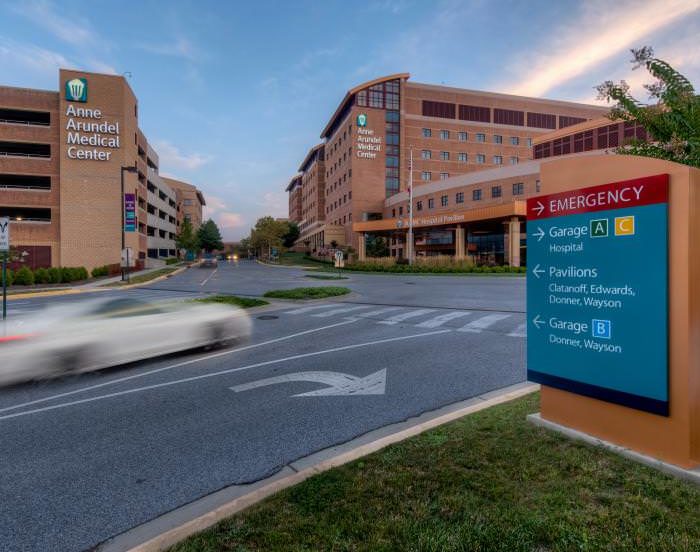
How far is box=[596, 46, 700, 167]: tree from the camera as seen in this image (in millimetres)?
4406

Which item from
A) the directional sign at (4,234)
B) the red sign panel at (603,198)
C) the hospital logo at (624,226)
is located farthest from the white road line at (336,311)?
the hospital logo at (624,226)

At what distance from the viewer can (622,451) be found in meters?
3.81

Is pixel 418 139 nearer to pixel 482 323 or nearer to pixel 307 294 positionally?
pixel 307 294

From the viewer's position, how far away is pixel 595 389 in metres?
4.04

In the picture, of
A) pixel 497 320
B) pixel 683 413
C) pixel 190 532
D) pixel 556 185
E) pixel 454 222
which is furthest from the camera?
pixel 454 222

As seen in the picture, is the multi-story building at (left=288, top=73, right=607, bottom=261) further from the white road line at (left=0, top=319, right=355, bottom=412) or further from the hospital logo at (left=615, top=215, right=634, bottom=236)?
the hospital logo at (left=615, top=215, right=634, bottom=236)

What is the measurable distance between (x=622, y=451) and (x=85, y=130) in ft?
163

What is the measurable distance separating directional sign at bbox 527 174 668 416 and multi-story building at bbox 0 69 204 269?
135ft

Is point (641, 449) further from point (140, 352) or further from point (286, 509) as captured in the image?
point (140, 352)

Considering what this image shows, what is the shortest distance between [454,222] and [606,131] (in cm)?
3107

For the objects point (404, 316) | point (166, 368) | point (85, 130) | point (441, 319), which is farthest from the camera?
point (85, 130)

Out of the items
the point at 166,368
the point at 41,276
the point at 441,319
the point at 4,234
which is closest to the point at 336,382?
the point at 166,368

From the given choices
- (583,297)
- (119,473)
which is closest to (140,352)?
(119,473)

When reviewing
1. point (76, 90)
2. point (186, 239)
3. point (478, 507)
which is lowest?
point (478, 507)
